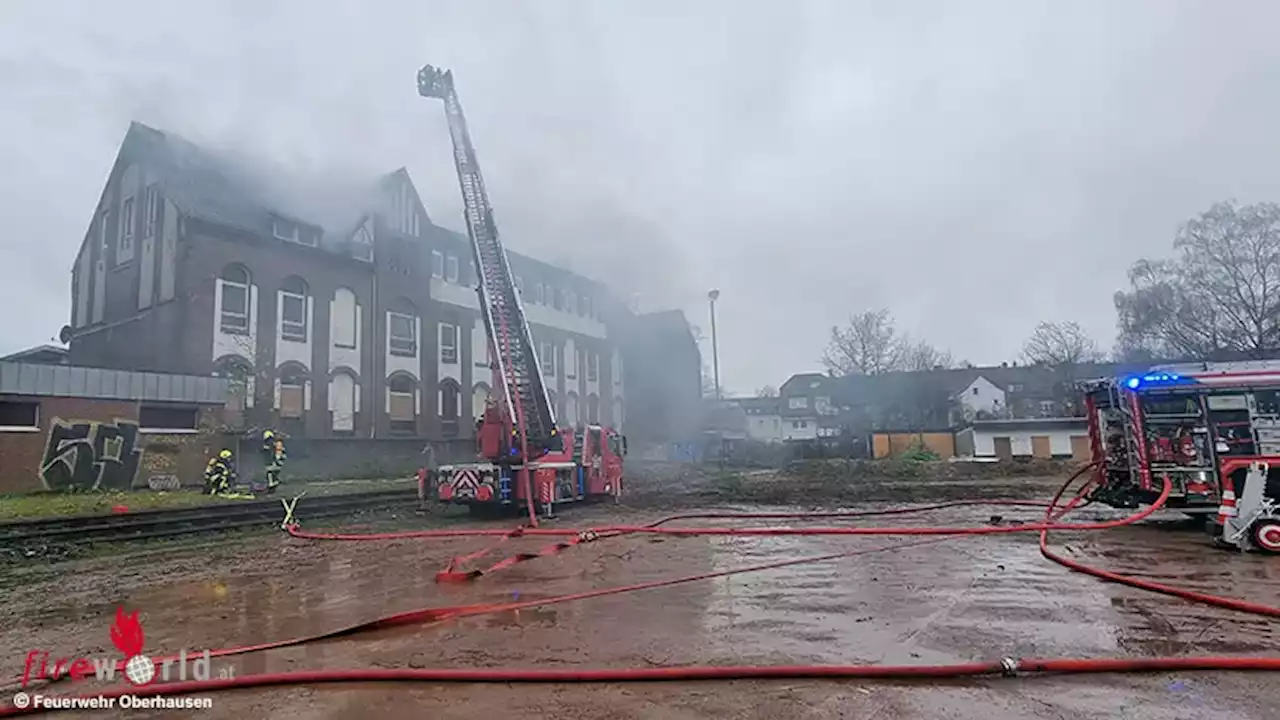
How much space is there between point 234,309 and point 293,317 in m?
2.39

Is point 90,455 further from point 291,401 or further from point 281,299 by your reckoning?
point 281,299

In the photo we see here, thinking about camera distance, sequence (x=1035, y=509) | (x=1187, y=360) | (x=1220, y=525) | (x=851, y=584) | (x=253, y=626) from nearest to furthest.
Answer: (x=253, y=626) → (x=851, y=584) → (x=1220, y=525) → (x=1035, y=509) → (x=1187, y=360)

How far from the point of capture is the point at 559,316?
4266 centimetres

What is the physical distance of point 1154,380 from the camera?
10523 mm

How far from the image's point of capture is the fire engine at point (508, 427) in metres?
13.8

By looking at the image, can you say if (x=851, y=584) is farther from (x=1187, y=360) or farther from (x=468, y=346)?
(x=1187, y=360)

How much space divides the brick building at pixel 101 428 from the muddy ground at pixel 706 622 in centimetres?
1136

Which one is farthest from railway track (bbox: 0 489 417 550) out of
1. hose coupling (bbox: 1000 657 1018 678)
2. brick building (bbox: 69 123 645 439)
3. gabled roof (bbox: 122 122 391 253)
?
gabled roof (bbox: 122 122 391 253)

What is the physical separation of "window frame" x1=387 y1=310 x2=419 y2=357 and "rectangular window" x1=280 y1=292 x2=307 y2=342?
160 inches

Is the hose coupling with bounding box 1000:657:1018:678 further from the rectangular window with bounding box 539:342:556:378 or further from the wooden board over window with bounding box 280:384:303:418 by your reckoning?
the rectangular window with bounding box 539:342:556:378

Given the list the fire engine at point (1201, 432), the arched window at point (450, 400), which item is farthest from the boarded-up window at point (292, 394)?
the fire engine at point (1201, 432)

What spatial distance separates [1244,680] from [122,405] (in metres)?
24.1

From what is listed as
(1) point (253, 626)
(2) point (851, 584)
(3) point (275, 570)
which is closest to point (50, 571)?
(3) point (275, 570)

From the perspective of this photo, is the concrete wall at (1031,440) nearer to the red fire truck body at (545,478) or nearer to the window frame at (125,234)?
the red fire truck body at (545,478)
